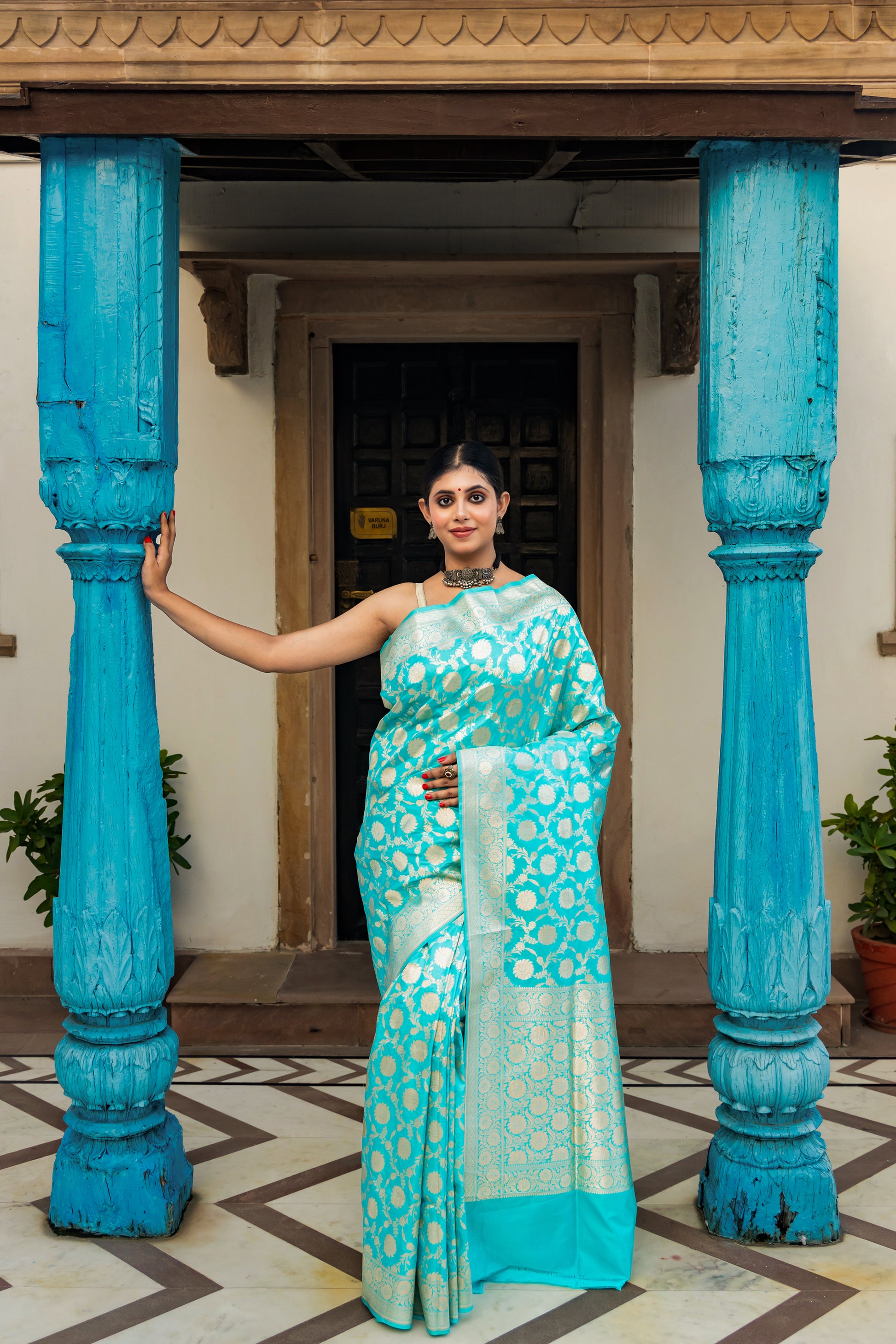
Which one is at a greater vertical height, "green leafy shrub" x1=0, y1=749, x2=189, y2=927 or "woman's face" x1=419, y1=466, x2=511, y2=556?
"woman's face" x1=419, y1=466, x2=511, y2=556

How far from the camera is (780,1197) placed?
3.20 m

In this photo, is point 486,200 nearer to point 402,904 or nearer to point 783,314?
point 783,314

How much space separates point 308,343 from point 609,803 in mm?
2236

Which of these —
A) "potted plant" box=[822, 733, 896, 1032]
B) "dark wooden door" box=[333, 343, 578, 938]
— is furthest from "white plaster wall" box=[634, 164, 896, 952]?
"dark wooden door" box=[333, 343, 578, 938]

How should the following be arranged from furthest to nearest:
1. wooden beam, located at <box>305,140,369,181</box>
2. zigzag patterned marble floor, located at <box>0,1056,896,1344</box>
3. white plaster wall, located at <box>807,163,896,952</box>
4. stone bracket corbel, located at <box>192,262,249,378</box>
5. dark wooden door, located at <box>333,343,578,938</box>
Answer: dark wooden door, located at <box>333,343,578,938</box> < white plaster wall, located at <box>807,163,896,952</box> < stone bracket corbel, located at <box>192,262,249,378</box> < wooden beam, located at <box>305,140,369,181</box> < zigzag patterned marble floor, located at <box>0,1056,896,1344</box>

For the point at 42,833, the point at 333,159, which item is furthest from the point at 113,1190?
the point at 333,159

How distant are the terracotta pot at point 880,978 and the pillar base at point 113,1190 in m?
2.89

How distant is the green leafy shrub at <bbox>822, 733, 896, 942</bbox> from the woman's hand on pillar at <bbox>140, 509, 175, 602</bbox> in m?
2.90

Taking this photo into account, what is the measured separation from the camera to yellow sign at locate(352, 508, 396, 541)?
5.45 metres

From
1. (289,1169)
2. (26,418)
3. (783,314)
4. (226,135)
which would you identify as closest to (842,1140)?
(289,1169)

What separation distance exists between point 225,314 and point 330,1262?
3403 millimetres

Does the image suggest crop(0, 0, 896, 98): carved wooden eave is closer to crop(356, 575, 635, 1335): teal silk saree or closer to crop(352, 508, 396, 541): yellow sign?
crop(356, 575, 635, 1335): teal silk saree

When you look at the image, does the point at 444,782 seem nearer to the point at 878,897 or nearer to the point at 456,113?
the point at 456,113

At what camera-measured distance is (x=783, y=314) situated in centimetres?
315
